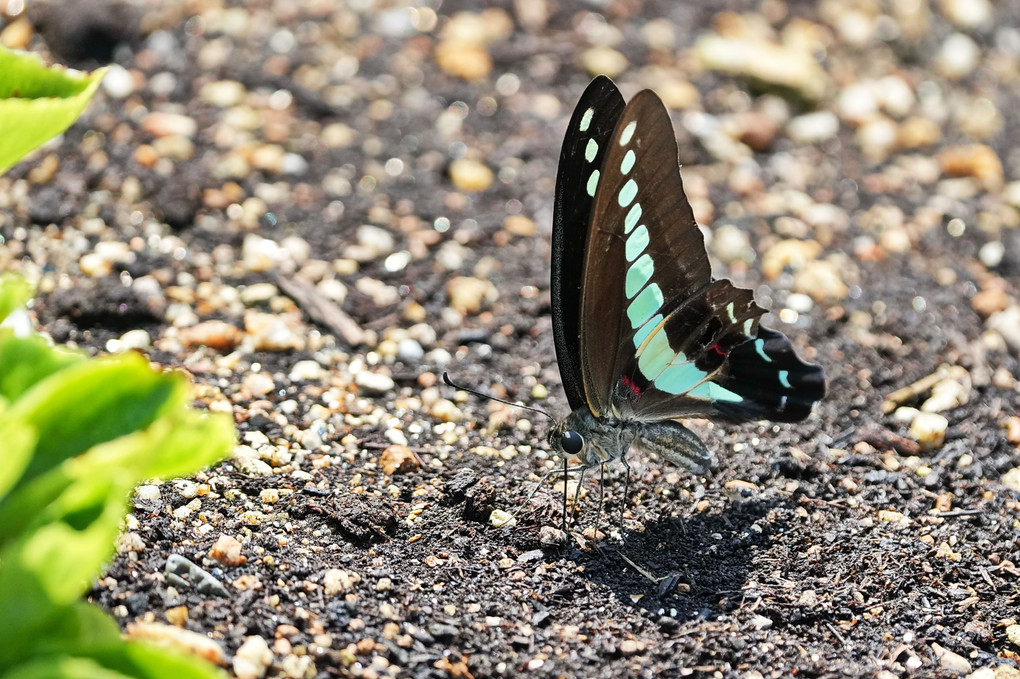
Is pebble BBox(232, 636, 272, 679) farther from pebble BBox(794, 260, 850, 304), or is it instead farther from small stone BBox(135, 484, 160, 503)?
pebble BBox(794, 260, 850, 304)

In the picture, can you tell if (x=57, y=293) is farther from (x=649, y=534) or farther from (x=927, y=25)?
(x=927, y=25)

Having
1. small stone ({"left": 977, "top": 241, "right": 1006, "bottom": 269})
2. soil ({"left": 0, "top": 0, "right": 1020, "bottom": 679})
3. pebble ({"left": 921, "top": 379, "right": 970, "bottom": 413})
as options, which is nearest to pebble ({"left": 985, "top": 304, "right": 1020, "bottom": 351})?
soil ({"left": 0, "top": 0, "right": 1020, "bottom": 679})

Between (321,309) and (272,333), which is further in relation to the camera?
(321,309)

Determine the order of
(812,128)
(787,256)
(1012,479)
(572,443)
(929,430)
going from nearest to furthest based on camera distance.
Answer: (572,443)
(1012,479)
(929,430)
(787,256)
(812,128)

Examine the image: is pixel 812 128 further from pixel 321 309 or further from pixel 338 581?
pixel 338 581

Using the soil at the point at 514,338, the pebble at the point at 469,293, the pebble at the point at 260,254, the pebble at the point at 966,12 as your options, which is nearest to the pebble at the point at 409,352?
the soil at the point at 514,338

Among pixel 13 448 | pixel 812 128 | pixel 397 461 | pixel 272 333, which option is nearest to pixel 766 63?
pixel 812 128
